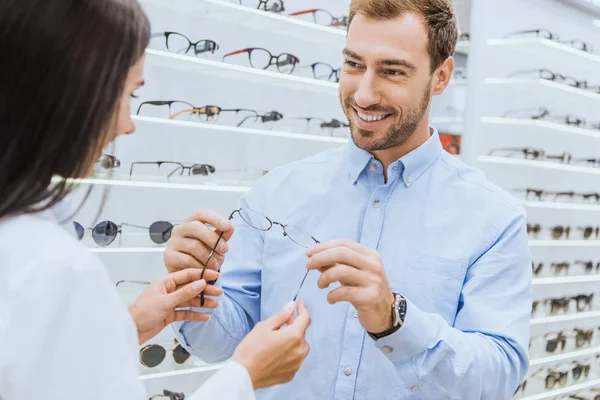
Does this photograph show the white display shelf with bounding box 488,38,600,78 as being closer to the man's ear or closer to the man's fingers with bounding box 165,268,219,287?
the man's ear

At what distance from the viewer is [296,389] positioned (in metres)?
1.59

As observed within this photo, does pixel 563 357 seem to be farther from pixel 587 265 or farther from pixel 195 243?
pixel 195 243

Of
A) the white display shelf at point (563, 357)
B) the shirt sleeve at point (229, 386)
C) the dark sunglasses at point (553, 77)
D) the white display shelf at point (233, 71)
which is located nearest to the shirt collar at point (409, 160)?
the shirt sleeve at point (229, 386)

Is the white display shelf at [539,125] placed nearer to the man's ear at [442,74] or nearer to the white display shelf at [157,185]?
the white display shelf at [157,185]

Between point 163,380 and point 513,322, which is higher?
point 513,322

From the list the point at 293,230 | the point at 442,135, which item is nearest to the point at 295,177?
the point at 293,230

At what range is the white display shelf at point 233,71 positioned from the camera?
3336 mm

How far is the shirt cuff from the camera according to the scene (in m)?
1.29

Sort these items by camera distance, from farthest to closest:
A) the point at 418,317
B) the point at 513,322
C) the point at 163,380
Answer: the point at 163,380
the point at 513,322
the point at 418,317

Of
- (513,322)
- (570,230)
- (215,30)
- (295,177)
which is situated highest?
(215,30)

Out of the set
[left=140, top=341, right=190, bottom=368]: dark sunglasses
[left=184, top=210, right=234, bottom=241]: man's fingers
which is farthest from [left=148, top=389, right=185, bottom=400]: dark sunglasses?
[left=184, top=210, right=234, bottom=241]: man's fingers

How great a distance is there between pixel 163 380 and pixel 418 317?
275 cm

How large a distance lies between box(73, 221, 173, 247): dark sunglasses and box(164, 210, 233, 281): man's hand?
1.63 meters

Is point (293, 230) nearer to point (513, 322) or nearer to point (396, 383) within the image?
point (396, 383)
